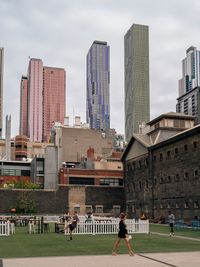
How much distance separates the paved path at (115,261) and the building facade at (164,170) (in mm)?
30844

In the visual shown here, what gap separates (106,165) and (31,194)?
35.5 metres

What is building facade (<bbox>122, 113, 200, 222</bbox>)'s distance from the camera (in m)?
49.7

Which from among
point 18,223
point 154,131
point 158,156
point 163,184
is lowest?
point 18,223

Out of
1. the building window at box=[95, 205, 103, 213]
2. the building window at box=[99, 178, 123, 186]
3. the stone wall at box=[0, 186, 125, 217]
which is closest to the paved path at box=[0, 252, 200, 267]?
the stone wall at box=[0, 186, 125, 217]

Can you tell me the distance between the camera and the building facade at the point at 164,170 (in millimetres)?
49656

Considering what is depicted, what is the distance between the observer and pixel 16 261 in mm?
16766

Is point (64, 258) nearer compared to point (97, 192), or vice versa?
point (64, 258)

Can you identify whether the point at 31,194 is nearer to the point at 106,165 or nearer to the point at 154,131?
the point at 154,131

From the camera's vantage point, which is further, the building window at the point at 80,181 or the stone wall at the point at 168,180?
the building window at the point at 80,181

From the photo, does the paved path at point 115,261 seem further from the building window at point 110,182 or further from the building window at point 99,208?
the building window at point 110,182

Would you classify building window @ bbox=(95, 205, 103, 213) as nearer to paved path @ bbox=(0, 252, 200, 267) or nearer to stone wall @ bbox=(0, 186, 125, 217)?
stone wall @ bbox=(0, 186, 125, 217)

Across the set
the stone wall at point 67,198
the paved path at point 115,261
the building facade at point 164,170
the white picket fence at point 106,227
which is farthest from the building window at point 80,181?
the paved path at point 115,261

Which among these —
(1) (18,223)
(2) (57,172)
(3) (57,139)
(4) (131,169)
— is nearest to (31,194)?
(4) (131,169)

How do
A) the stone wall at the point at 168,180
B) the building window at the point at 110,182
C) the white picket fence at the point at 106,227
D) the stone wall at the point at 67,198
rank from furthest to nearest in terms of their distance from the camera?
the building window at the point at 110,182, the stone wall at the point at 67,198, the stone wall at the point at 168,180, the white picket fence at the point at 106,227
